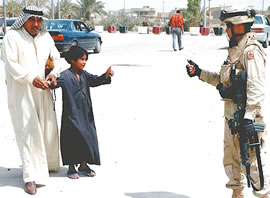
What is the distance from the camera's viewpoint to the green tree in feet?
254

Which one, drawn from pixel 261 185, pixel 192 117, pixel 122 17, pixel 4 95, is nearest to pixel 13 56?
pixel 261 185

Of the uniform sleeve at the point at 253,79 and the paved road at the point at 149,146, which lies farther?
the paved road at the point at 149,146

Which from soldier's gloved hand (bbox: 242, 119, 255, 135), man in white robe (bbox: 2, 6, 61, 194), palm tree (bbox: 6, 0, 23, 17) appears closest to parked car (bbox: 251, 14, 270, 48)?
man in white robe (bbox: 2, 6, 61, 194)

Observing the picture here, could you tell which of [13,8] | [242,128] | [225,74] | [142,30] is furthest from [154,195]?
[13,8]

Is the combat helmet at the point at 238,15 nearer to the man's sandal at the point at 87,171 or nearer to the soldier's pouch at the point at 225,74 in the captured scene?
the soldier's pouch at the point at 225,74

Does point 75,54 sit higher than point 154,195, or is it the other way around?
point 75,54

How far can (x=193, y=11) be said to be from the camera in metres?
79.2

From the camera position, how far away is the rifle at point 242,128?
4035mm

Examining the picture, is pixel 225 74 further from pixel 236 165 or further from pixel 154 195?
pixel 154 195

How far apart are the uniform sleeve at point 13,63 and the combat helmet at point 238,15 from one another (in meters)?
1.90

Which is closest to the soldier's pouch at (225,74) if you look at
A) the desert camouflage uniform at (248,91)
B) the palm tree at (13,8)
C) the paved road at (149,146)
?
the desert camouflage uniform at (248,91)

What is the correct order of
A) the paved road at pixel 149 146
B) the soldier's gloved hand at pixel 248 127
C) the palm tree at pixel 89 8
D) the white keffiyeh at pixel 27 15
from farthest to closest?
the palm tree at pixel 89 8 → the paved road at pixel 149 146 → the white keffiyeh at pixel 27 15 → the soldier's gloved hand at pixel 248 127

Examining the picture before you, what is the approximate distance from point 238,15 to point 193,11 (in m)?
76.4

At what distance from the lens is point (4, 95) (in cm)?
1070
